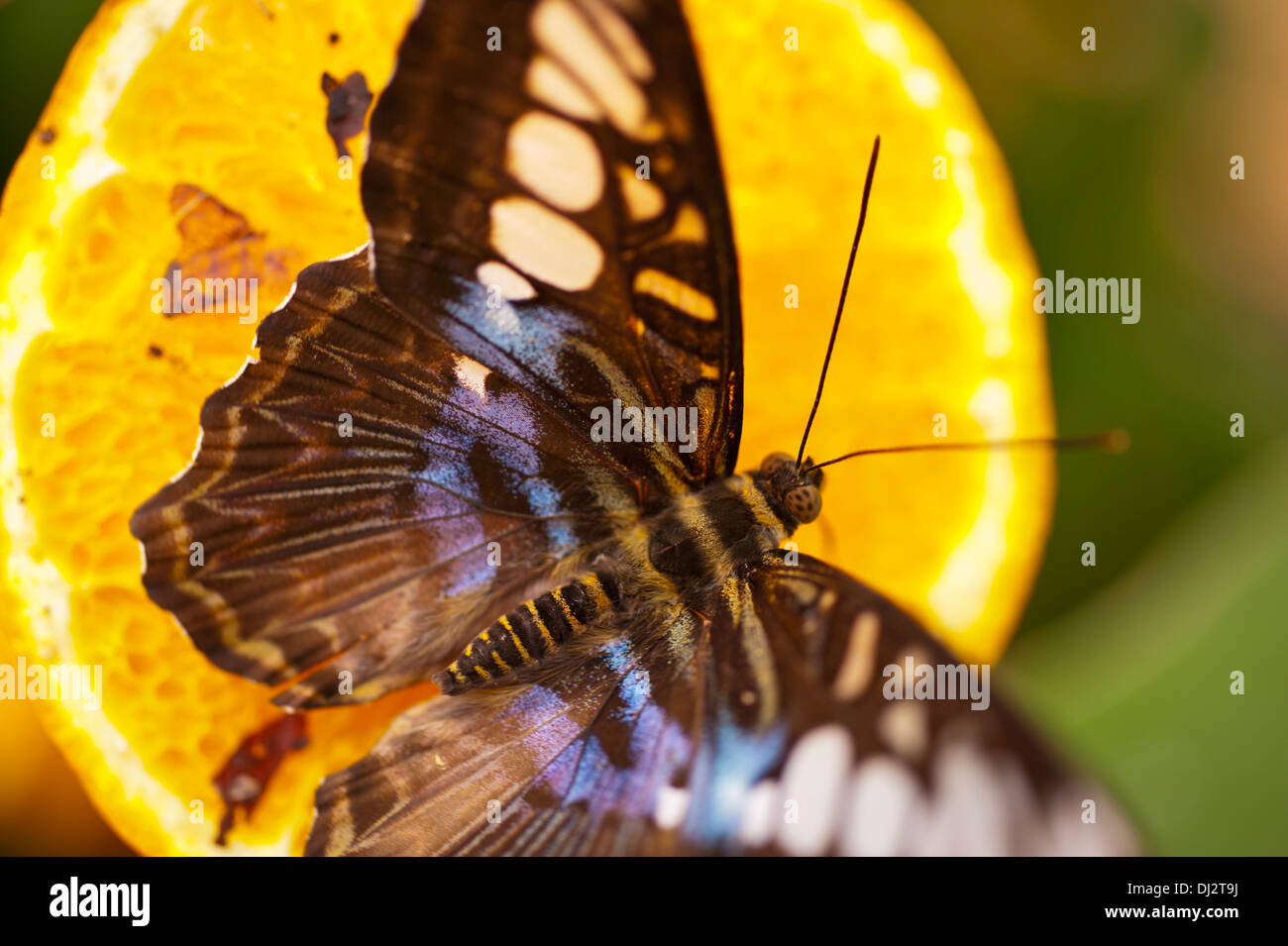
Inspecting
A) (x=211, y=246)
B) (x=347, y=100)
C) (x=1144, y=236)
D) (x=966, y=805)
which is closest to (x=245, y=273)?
(x=211, y=246)

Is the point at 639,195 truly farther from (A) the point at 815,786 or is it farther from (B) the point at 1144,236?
(B) the point at 1144,236

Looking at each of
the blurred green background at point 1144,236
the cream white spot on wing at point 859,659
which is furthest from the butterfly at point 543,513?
the blurred green background at point 1144,236

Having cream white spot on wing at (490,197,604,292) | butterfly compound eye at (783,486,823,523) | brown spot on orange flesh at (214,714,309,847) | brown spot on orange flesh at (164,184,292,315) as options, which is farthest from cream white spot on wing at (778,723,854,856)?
brown spot on orange flesh at (164,184,292,315)

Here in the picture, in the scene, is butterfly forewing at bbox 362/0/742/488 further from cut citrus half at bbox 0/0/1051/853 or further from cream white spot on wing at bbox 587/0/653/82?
cut citrus half at bbox 0/0/1051/853

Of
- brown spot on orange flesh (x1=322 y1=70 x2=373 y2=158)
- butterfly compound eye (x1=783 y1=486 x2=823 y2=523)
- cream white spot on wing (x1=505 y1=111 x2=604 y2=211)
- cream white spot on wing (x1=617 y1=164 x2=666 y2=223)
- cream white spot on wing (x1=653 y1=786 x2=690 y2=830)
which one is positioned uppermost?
brown spot on orange flesh (x1=322 y1=70 x2=373 y2=158)
